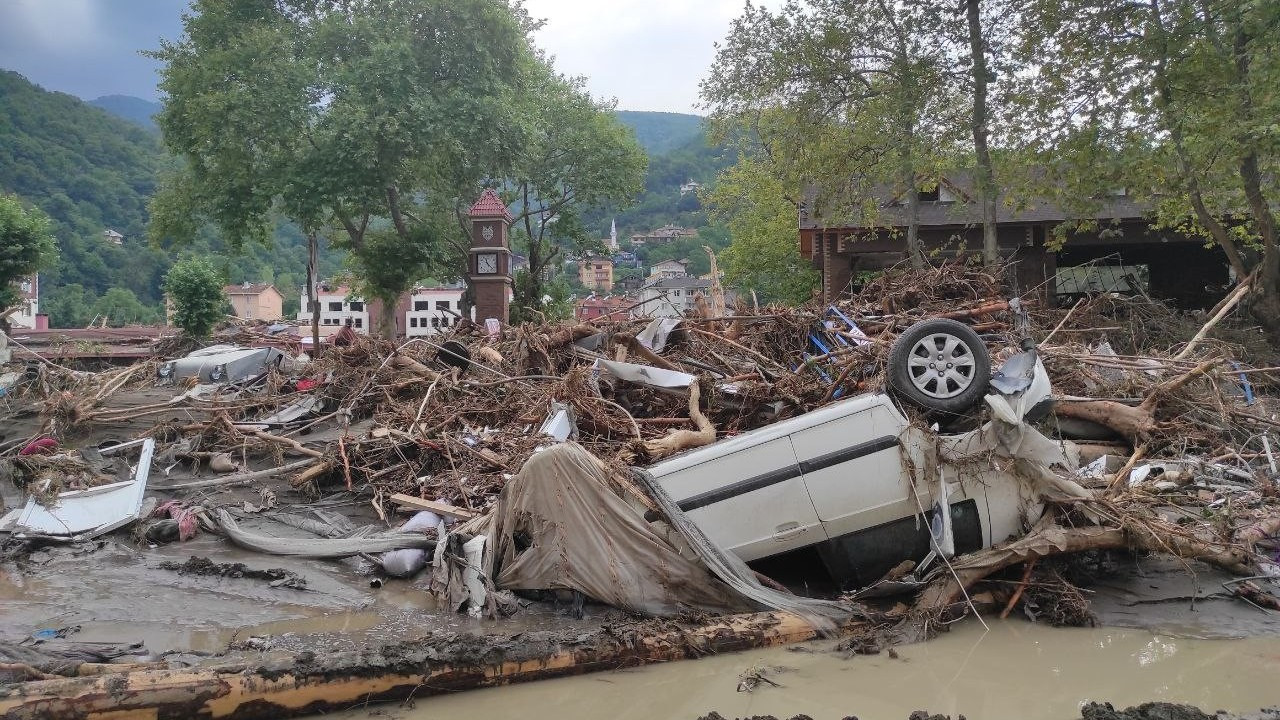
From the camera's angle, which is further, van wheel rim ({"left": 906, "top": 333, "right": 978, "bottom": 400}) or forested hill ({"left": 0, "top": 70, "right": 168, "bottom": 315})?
forested hill ({"left": 0, "top": 70, "right": 168, "bottom": 315})

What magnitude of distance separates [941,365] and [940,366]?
0.01m

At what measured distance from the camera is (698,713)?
169 inches

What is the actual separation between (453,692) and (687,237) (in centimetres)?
13320

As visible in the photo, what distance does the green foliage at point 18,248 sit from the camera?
100ft

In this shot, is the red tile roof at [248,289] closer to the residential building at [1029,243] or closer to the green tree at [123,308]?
the green tree at [123,308]

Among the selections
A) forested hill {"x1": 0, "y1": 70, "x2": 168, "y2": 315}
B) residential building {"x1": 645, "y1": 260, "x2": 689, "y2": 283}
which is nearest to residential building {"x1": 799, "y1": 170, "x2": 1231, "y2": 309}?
forested hill {"x1": 0, "y1": 70, "x2": 168, "y2": 315}

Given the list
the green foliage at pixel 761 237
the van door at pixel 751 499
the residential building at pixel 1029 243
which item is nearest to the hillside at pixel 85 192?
the green foliage at pixel 761 237

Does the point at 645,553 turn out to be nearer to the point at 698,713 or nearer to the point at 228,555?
the point at 698,713

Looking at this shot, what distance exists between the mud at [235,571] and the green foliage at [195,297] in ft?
85.3

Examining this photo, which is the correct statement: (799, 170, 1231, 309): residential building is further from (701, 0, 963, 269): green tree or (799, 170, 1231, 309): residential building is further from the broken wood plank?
the broken wood plank

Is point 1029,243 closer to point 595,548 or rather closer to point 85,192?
point 595,548

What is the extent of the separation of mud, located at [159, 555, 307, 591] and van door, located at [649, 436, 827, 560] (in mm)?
3295

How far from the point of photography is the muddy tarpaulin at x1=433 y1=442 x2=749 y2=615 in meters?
5.66

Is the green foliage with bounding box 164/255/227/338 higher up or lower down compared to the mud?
higher up
